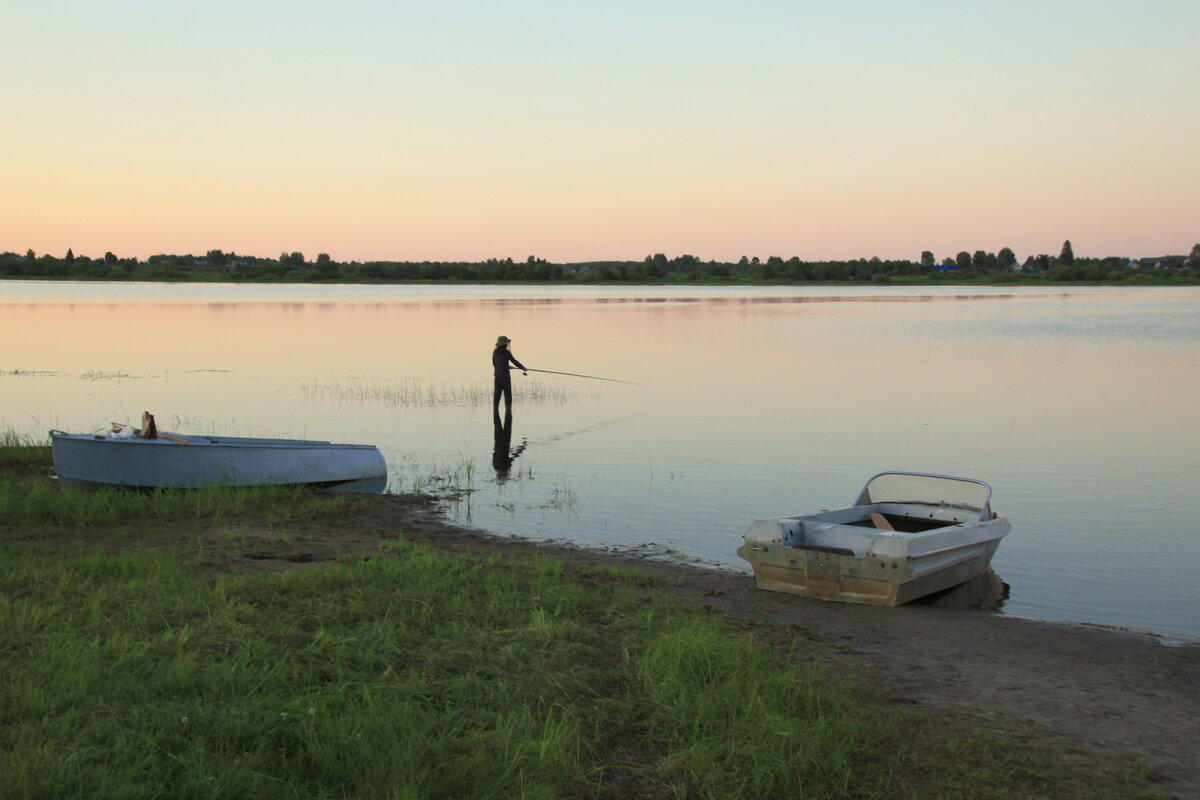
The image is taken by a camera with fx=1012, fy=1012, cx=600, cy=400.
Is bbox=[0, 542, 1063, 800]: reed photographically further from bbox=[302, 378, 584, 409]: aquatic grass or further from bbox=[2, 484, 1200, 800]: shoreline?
bbox=[302, 378, 584, 409]: aquatic grass

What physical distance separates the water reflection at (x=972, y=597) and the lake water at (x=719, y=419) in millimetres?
216

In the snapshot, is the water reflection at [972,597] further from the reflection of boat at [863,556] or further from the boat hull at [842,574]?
the boat hull at [842,574]

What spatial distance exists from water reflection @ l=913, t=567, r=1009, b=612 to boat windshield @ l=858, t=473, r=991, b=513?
1.31 meters

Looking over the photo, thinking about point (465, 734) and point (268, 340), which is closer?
point (465, 734)

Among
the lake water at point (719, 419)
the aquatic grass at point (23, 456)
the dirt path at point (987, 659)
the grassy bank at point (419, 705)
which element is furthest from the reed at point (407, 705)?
the aquatic grass at point (23, 456)

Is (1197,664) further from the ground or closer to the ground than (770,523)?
closer to the ground

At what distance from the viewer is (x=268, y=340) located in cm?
4984

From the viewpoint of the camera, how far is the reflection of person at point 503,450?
60.4ft

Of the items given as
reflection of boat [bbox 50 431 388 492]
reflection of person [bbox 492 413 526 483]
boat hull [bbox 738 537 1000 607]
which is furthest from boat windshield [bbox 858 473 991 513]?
reflection of boat [bbox 50 431 388 492]

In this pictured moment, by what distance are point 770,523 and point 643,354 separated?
33.7 meters

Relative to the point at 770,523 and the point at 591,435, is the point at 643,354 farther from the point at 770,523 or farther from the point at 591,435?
the point at 770,523

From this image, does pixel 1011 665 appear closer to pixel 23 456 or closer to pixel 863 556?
pixel 863 556

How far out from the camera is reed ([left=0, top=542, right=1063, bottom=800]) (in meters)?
5.24

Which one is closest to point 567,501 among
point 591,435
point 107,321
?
point 591,435
